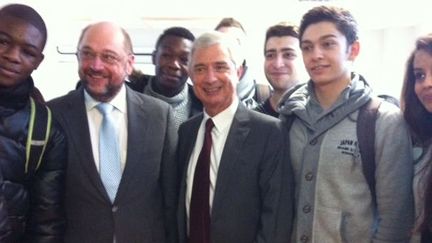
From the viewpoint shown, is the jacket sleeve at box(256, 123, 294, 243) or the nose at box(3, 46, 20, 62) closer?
the nose at box(3, 46, 20, 62)

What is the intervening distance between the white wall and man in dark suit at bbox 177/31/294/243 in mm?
2947

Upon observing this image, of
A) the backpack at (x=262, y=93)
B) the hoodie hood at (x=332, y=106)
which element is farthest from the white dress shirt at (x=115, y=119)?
the backpack at (x=262, y=93)

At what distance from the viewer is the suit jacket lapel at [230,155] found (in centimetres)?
187

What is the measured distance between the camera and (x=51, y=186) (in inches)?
72.9

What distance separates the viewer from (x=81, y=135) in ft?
6.47

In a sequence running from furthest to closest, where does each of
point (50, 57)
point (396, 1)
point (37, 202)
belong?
point (50, 57) < point (396, 1) < point (37, 202)

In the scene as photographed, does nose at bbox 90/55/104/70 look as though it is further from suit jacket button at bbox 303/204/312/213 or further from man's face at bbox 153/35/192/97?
suit jacket button at bbox 303/204/312/213

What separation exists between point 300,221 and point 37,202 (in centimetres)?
110

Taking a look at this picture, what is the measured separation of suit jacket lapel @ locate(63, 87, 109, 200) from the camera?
191 cm

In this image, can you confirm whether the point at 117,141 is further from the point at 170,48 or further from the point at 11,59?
the point at 170,48

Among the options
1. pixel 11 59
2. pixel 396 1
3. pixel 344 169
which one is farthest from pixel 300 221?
pixel 396 1

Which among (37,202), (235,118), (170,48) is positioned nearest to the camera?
(37,202)

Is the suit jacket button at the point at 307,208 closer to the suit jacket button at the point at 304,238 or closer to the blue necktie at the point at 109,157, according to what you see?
the suit jacket button at the point at 304,238

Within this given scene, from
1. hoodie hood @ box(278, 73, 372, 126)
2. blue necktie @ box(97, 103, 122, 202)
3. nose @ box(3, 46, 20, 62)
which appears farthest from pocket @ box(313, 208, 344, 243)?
nose @ box(3, 46, 20, 62)
